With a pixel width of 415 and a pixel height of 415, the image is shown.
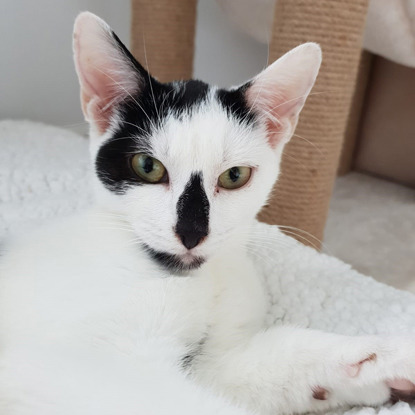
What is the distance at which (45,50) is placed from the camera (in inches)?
80.4

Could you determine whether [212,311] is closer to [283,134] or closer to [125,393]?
[125,393]

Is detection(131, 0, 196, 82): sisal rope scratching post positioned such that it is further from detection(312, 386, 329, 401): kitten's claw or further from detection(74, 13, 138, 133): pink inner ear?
detection(312, 386, 329, 401): kitten's claw

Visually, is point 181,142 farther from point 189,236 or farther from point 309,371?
point 309,371

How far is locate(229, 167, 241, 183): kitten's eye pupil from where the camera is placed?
76 cm

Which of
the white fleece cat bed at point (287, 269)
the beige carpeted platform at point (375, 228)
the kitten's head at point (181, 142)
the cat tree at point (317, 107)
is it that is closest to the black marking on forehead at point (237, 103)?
the kitten's head at point (181, 142)

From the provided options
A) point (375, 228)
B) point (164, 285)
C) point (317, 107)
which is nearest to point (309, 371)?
point (164, 285)

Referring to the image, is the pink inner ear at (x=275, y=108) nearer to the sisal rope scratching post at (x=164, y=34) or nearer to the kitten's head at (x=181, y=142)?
the kitten's head at (x=181, y=142)

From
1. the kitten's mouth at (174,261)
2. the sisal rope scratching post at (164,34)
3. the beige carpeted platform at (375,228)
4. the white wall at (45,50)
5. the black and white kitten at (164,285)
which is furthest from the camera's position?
the white wall at (45,50)

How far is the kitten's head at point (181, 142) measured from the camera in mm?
709

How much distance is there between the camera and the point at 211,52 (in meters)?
2.41

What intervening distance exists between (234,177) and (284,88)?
205mm

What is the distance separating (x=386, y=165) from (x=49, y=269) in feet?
6.79

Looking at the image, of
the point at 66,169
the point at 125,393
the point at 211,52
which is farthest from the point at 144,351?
the point at 211,52

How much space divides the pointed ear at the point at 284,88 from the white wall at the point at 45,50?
1177 millimetres
